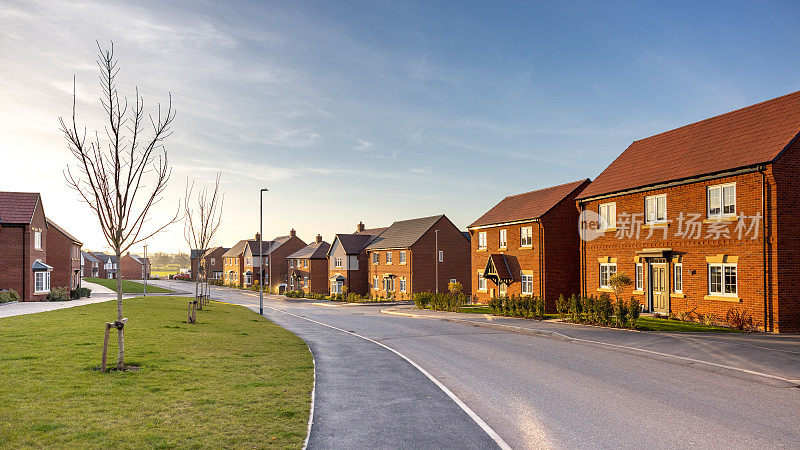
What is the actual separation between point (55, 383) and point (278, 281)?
75.8 meters

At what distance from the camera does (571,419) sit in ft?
28.1

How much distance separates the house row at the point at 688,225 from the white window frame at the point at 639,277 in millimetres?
56

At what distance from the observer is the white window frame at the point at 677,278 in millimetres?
22719

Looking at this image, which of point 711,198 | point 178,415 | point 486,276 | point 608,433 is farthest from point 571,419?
point 486,276

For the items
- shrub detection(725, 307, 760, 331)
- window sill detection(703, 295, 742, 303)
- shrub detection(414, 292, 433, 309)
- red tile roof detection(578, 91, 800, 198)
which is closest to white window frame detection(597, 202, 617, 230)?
red tile roof detection(578, 91, 800, 198)

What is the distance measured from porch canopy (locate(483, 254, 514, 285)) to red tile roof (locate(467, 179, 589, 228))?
2.96 meters

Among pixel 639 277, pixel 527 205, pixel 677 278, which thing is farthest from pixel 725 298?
pixel 527 205

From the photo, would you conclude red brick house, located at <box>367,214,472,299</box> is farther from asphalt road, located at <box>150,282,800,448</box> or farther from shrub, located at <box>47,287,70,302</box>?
asphalt road, located at <box>150,282,800,448</box>

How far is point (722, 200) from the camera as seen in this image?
68.7 feet

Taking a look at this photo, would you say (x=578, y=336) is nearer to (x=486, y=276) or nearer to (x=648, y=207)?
(x=648, y=207)

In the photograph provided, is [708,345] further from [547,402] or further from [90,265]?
[90,265]

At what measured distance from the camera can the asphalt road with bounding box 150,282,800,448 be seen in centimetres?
764

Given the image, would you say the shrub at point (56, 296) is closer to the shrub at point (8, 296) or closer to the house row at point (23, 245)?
the house row at point (23, 245)

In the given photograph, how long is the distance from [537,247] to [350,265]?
107 ft
